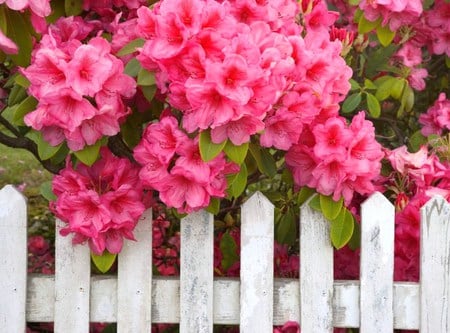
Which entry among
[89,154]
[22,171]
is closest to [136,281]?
[89,154]

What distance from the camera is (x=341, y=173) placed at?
2.21 metres

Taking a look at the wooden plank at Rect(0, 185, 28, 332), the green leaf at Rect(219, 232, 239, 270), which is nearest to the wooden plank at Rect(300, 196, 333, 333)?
the green leaf at Rect(219, 232, 239, 270)

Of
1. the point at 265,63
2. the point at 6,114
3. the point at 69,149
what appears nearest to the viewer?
the point at 265,63

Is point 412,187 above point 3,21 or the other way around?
the other way around

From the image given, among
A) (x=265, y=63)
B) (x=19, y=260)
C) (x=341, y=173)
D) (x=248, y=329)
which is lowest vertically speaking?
(x=248, y=329)

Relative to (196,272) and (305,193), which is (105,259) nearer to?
(196,272)

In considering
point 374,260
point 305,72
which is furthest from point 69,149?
point 374,260

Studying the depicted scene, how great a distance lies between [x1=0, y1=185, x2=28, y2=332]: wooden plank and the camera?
2328mm

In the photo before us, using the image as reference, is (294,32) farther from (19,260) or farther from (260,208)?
(19,260)

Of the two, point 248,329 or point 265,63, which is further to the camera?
point 248,329

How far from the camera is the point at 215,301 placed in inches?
94.3

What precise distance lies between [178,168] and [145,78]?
0.72ft

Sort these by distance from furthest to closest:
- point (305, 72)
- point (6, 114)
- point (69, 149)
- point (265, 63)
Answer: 1. point (6, 114)
2. point (69, 149)
3. point (305, 72)
4. point (265, 63)

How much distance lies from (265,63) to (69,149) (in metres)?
0.58
